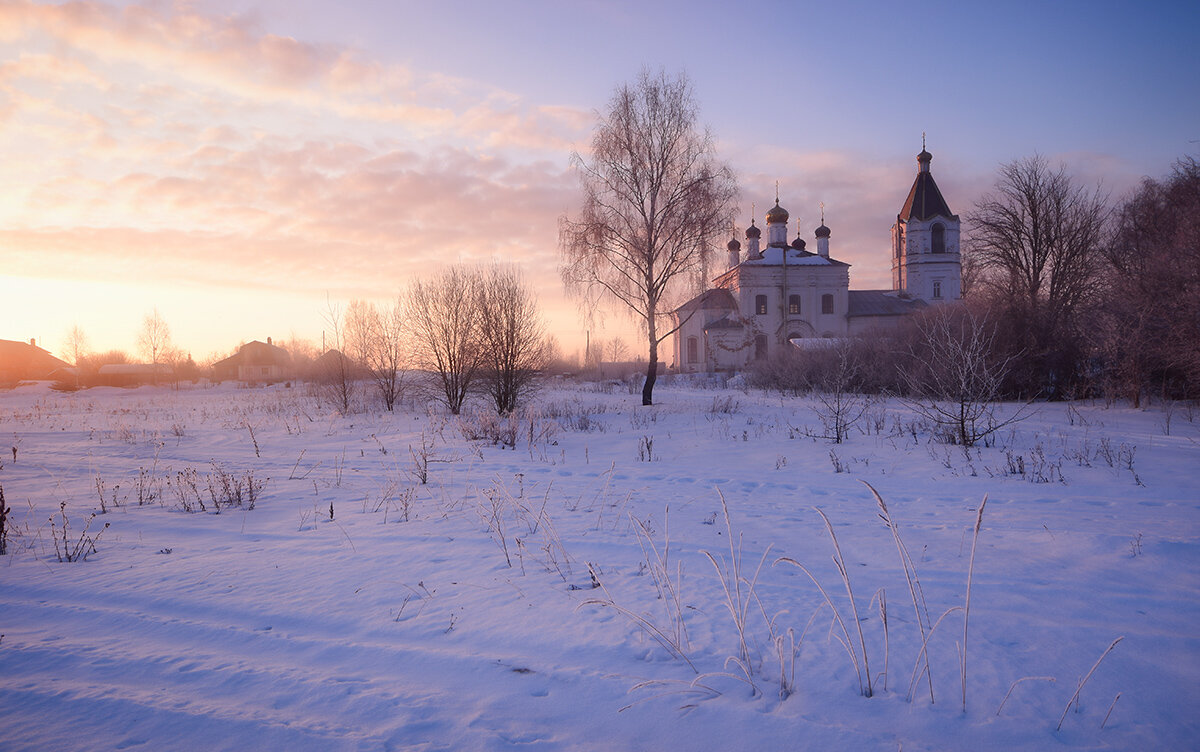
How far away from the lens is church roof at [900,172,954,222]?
46125mm

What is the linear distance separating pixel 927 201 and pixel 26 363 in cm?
8194

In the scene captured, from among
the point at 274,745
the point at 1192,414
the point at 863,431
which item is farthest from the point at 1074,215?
the point at 274,745

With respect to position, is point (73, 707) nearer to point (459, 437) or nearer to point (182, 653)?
point (182, 653)

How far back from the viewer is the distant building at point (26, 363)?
1937 inches

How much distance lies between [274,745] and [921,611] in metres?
3.52

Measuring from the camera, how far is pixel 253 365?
63.6 meters

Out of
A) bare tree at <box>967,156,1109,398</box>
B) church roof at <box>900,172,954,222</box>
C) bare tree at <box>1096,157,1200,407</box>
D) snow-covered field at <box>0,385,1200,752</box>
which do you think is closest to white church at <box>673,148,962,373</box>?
church roof at <box>900,172,954,222</box>

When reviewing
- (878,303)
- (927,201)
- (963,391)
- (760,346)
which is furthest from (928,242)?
(963,391)

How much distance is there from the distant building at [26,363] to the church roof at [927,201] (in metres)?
77.8

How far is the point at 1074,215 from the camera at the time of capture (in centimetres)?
2658

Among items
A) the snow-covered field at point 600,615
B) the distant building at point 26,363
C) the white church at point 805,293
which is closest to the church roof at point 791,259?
the white church at point 805,293

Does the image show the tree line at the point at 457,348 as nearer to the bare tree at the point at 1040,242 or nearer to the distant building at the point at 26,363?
the bare tree at the point at 1040,242

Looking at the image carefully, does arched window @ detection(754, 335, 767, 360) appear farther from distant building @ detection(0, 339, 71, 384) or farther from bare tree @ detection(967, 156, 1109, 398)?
distant building @ detection(0, 339, 71, 384)

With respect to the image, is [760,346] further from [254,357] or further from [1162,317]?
[254,357]
